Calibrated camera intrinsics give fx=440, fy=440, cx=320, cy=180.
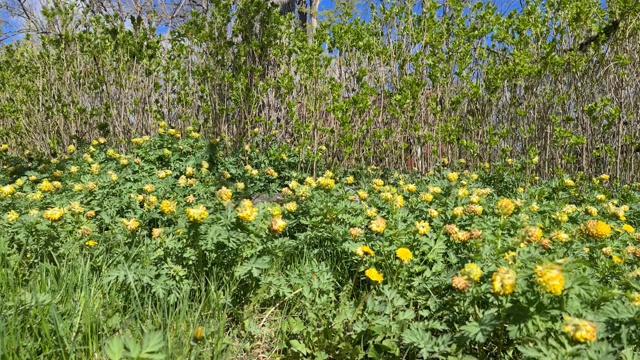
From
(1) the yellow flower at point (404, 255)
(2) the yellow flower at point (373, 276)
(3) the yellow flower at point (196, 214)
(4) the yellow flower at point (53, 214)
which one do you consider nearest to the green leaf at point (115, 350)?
(3) the yellow flower at point (196, 214)

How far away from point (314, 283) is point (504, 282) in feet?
2.73

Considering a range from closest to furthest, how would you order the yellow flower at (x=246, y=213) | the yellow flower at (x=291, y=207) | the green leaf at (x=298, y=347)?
the green leaf at (x=298, y=347) → the yellow flower at (x=246, y=213) → the yellow flower at (x=291, y=207)

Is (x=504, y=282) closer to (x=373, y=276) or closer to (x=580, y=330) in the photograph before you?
(x=580, y=330)

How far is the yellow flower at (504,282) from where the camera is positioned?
1264mm

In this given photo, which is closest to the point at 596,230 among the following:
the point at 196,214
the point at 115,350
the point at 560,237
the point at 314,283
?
the point at 560,237

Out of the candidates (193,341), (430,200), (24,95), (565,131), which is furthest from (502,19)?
(24,95)

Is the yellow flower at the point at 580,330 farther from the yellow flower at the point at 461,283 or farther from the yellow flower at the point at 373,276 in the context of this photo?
the yellow flower at the point at 373,276

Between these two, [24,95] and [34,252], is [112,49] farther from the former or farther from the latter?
[34,252]

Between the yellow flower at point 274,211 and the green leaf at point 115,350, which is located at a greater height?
the yellow flower at point 274,211

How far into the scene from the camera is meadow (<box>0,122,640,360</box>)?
1353mm

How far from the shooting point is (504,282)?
1269 millimetres

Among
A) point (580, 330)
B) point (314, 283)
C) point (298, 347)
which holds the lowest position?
point (298, 347)

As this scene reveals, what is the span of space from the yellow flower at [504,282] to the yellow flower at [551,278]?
0.23ft

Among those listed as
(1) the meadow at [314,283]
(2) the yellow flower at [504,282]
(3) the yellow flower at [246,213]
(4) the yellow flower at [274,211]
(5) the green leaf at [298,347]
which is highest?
(3) the yellow flower at [246,213]
